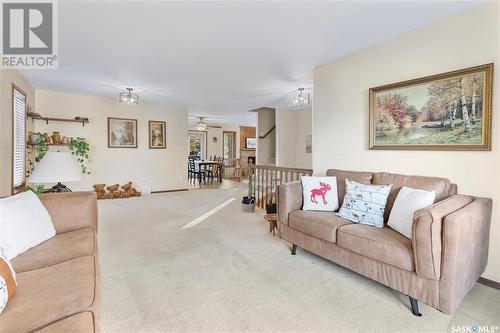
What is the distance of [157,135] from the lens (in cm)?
623

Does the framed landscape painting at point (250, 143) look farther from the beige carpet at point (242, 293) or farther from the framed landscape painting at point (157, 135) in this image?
the beige carpet at point (242, 293)

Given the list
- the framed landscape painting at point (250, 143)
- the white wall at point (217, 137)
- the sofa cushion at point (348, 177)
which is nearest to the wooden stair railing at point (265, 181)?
the sofa cushion at point (348, 177)

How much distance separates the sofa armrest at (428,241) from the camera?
1.49 meters

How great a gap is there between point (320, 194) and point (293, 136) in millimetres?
4364

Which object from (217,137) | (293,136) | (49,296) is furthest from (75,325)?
(217,137)

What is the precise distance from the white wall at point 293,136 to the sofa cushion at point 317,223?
407 cm

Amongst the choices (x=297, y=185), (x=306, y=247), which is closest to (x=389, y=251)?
(x=306, y=247)

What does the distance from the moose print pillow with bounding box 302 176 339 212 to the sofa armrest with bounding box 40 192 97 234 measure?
2036 mm

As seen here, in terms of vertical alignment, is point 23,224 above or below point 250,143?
below

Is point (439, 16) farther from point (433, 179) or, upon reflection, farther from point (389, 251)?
point (389, 251)

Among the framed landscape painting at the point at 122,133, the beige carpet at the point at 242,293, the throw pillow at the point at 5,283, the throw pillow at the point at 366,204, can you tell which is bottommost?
the beige carpet at the point at 242,293

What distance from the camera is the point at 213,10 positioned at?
2070mm

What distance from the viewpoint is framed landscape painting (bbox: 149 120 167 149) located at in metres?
6.13

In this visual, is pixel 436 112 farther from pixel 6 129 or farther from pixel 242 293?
pixel 6 129
